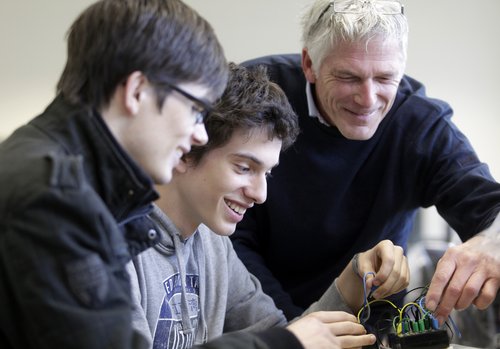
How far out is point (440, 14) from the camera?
3.20 m

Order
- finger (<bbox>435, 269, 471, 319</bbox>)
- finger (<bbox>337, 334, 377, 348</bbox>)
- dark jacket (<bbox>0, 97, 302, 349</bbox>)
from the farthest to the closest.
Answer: finger (<bbox>435, 269, 471, 319</bbox>)
finger (<bbox>337, 334, 377, 348</bbox>)
dark jacket (<bbox>0, 97, 302, 349</bbox>)

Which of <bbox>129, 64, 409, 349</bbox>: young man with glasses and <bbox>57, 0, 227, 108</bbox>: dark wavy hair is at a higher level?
<bbox>57, 0, 227, 108</bbox>: dark wavy hair

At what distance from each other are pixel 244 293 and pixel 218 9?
83.1 inches

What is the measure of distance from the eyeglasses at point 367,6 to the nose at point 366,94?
178 mm

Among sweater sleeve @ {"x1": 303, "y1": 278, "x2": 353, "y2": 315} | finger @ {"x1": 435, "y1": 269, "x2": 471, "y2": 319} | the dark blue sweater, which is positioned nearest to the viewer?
finger @ {"x1": 435, "y1": 269, "x2": 471, "y2": 319}

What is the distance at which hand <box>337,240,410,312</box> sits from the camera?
1244mm

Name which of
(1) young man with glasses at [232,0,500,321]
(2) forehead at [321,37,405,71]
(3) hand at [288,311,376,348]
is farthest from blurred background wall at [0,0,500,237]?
(3) hand at [288,311,376,348]

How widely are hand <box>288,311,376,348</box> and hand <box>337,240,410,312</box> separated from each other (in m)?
0.12

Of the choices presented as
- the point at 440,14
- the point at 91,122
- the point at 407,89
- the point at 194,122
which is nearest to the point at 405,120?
the point at 407,89

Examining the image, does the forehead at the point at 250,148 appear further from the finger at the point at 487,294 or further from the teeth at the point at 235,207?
the finger at the point at 487,294

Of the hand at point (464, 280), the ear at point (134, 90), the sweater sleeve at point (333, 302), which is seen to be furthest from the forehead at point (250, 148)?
the ear at point (134, 90)

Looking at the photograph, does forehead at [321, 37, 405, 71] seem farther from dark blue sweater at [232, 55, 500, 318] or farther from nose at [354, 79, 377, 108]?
dark blue sweater at [232, 55, 500, 318]

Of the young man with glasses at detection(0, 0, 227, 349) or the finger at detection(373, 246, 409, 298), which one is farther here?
the finger at detection(373, 246, 409, 298)

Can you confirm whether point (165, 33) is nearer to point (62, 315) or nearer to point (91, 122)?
point (91, 122)
